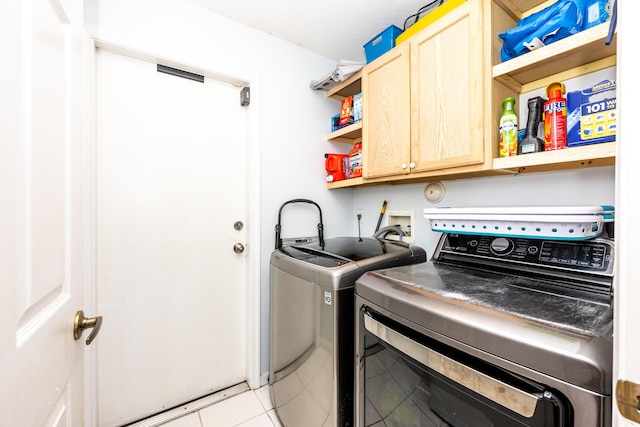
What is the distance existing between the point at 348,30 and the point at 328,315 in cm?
178

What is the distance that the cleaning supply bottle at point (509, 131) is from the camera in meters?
1.09

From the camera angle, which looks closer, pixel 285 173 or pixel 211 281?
pixel 211 281

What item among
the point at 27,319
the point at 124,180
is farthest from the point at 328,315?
the point at 124,180

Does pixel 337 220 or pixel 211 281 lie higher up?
pixel 337 220

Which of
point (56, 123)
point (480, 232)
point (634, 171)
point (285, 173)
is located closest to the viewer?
point (634, 171)

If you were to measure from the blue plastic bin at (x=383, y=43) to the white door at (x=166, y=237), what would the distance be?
940mm

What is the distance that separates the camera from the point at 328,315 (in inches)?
43.9

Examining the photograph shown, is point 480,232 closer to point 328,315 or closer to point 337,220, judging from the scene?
point 328,315

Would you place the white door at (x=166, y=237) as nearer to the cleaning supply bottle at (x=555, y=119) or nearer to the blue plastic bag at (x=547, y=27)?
the blue plastic bag at (x=547, y=27)

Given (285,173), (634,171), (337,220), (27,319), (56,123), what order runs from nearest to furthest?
(634,171) < (27,319) < (56,123) < (285,173) < (337,220)

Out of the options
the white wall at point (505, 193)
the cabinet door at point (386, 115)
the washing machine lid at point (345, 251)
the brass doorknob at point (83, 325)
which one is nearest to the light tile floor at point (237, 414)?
the washing machine lid at point (345, 251)

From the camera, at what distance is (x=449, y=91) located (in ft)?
3.94

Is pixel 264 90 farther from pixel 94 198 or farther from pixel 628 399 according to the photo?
pixel 628 399

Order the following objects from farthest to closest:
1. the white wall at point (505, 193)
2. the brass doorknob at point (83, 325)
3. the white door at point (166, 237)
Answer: the white door at point (166, 237) → the white wall at point (505, 193) → the brass doorknob at point (83, 325)
